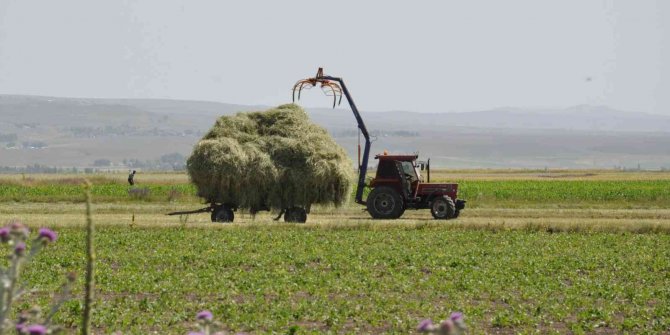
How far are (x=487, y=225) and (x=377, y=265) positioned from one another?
882cm

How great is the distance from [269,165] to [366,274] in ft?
35.0

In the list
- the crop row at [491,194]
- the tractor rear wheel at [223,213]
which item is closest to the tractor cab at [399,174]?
the tractor rear wheel at [223,213]

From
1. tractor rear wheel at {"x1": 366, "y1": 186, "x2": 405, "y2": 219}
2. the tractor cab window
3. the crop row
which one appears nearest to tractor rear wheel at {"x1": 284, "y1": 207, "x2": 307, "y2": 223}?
tractor rear wheel at {"x1": 366, "y1": 186, "x2": 405, "y2": 219}

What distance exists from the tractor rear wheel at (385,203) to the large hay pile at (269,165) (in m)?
3.33

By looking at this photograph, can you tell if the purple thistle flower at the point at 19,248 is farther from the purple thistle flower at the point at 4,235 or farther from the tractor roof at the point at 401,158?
the tractor roof at the point at 401,158

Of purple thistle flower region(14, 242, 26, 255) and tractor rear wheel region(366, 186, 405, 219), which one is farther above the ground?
purple thistle flower region(14, 242, 26, 255)

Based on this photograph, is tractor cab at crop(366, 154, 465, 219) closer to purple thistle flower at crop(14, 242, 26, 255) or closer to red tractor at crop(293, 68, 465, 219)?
red tractor at crop(293, 68, 465, 219)

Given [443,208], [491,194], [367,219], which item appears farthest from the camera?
[491,194]

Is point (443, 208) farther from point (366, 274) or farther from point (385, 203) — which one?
point (366, 274)

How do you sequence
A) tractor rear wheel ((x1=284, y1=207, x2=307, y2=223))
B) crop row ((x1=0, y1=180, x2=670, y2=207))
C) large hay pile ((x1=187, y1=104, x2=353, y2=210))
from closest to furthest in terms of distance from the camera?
large hay pile ((x1=187, y1=104, x2=353, y2=210)), tractor rear wheel ((x1=284, y1=207, x2=307, y2=223)), crop row ((x1=0, y1=180, x2=670, y2=207))

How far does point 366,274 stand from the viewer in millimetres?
19531

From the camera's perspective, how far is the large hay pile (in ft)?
96.8

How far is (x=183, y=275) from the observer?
63.3ft

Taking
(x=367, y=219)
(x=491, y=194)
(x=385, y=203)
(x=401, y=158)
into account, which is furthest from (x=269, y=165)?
(x=491, y=194)
